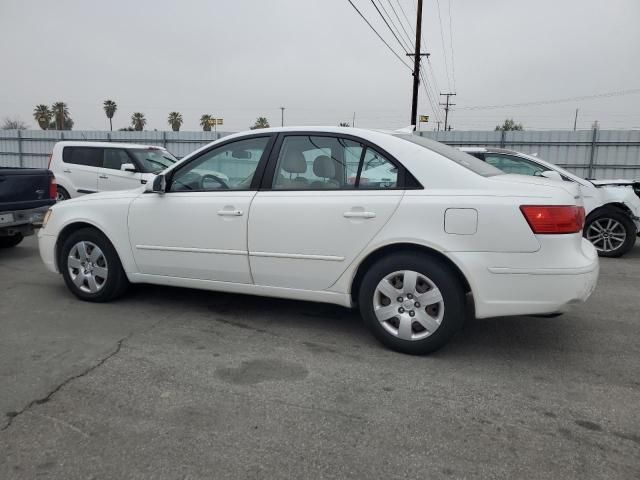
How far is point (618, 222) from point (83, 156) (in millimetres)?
10017

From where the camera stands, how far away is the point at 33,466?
2.31 metres

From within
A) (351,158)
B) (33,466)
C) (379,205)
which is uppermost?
(351,158)

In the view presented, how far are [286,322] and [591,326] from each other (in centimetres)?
254

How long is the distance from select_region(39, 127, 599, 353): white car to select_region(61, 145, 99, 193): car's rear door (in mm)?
6585

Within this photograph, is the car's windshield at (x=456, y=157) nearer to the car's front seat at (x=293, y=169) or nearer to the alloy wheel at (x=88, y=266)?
the car's front seat at (x=293, y=169)

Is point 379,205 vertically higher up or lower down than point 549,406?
higher up

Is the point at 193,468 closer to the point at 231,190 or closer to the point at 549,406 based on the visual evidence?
the point at 549,406

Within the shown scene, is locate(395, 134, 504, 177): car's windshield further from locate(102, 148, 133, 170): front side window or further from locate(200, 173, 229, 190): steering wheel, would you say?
locate(102, 148, 133, 170): front side window

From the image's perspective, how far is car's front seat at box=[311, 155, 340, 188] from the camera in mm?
3822

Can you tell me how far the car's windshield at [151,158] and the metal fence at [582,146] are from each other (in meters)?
9.53

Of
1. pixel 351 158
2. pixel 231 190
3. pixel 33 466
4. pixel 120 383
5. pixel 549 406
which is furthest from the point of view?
pixel 231 190

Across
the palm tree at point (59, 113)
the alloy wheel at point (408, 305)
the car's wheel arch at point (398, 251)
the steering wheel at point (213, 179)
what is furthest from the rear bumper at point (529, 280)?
the palm tree at point (59, 113)

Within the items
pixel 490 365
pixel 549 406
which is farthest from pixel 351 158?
pixel 549 406

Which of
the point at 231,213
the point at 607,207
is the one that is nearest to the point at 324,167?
the point at 231,213
